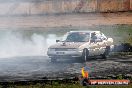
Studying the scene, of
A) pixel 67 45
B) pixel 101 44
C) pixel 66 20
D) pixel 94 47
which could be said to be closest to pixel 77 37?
pixel 94 47

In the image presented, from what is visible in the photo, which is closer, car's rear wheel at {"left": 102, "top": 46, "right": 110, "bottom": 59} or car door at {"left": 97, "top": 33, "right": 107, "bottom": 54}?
car door at {"left": 97, "top": 33, "right": 107, "bottom": 54}

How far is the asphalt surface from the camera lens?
17064 millimetres

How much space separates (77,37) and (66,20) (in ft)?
80.7

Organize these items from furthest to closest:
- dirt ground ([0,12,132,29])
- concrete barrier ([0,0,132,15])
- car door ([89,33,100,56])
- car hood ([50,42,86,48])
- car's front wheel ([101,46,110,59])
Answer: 1. concrete barrier ([0,0,132,15])
2. dirt ground ([0,12,132,29])
3. car's front wheel ([101,46,110,59])
4. car door ([89,33,100,56])
5. car hood ([50,42,86,48])

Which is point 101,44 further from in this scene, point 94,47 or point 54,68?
point 54,68

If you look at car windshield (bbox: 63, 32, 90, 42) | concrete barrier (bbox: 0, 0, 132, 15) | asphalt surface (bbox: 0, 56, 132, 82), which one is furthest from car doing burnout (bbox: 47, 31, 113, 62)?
concrete barrier (bbox: 0, 0, 132, 15)

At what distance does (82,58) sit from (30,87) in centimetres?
837

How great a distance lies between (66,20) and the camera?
4781cm

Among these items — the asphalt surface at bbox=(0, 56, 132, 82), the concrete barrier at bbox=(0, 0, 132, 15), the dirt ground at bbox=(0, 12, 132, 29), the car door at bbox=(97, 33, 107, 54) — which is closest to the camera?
the asphalt surface at bbox=(0, 56, 132, 82)

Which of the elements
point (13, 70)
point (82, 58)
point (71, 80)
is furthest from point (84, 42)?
point (71, 80)

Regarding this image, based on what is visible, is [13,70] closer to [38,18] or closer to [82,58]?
[82,58]

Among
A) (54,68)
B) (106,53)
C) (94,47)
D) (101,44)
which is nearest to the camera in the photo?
(54,68)

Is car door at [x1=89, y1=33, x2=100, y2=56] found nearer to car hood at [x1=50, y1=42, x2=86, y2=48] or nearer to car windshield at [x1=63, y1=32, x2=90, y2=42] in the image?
car windshield at [x1=63, y1=32, x2=90, y2=42]

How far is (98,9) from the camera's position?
52375 mm
